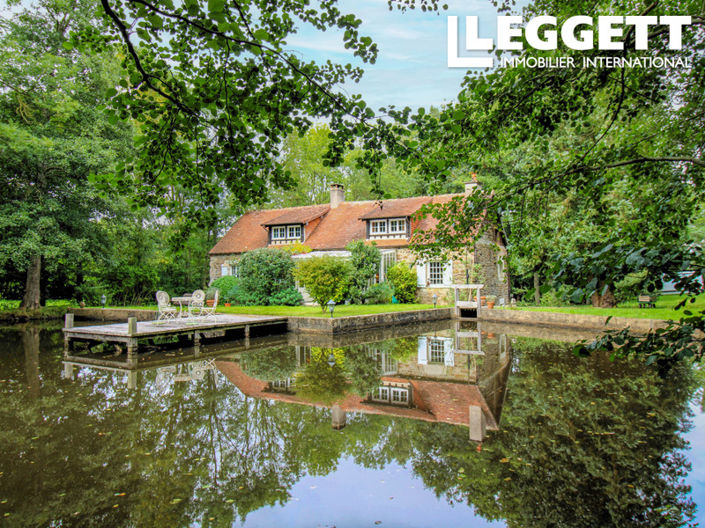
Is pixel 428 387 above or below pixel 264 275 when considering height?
below

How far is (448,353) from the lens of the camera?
1098 centimetres

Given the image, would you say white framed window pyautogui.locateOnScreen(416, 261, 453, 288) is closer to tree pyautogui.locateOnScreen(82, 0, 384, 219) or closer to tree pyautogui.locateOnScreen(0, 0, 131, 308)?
tree pyautogui.locateOnScreen(0, 0, 131, 308)

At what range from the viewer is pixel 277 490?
13.5ft

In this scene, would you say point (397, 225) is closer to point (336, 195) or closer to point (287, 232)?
point (336, 195)

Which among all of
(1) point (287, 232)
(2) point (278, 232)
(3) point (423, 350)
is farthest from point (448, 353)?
(2) point (278, 232)

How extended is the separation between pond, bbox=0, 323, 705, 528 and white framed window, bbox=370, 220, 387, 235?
49.5ft

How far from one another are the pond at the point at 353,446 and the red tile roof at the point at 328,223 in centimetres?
1505

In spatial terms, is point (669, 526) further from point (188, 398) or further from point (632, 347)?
point (188, 398)

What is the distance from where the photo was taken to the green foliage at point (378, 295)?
69.4 ft

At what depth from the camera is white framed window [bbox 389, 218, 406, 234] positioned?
23.3 m

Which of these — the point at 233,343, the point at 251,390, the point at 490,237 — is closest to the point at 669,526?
the point at 251,390

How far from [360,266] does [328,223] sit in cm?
599

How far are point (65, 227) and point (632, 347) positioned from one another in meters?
24.8

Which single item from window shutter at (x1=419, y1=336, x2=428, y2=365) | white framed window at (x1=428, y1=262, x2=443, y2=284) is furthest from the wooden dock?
white framed window at (x1=428, y1=262, x2=443, y2=284)
